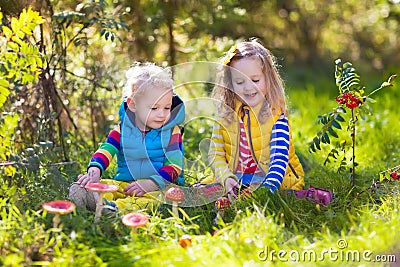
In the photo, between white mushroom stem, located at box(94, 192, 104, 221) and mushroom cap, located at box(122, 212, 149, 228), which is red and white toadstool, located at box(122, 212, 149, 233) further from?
white mushroom stem, located at box(94, 192, 104, 221)

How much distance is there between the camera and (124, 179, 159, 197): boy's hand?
347cm

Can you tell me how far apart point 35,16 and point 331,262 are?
1821mm

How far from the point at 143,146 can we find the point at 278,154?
0.78 meters

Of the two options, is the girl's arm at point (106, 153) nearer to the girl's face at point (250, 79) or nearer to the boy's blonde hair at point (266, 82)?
the boy's blonde hair at point (266, 82)

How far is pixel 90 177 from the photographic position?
3447mm

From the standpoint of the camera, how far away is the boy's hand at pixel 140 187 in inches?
137

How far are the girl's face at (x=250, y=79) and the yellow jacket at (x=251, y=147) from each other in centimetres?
7

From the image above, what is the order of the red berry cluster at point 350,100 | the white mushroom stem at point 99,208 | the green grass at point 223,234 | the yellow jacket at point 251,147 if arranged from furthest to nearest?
the yellow jacket at point 251,147, the red berry cluster at point 350,100, the white mushroom stem at point 99,208, the green grass at point 223,234

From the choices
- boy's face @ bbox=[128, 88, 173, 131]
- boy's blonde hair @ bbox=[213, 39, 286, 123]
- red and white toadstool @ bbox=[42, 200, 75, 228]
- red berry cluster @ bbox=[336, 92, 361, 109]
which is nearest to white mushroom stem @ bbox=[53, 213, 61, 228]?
red and white toadstool @ bbox=[42, 200, 75, 228]

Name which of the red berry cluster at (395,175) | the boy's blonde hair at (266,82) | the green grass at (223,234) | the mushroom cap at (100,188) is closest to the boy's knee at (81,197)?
the green grass at (223,234)

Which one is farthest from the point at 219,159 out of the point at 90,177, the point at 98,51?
the point at 98,51

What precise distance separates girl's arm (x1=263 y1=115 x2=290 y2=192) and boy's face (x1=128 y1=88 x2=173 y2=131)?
62cm

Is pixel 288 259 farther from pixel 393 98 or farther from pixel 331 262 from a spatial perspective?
pixel 393 98

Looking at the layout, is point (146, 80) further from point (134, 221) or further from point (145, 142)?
point (134, 221)
